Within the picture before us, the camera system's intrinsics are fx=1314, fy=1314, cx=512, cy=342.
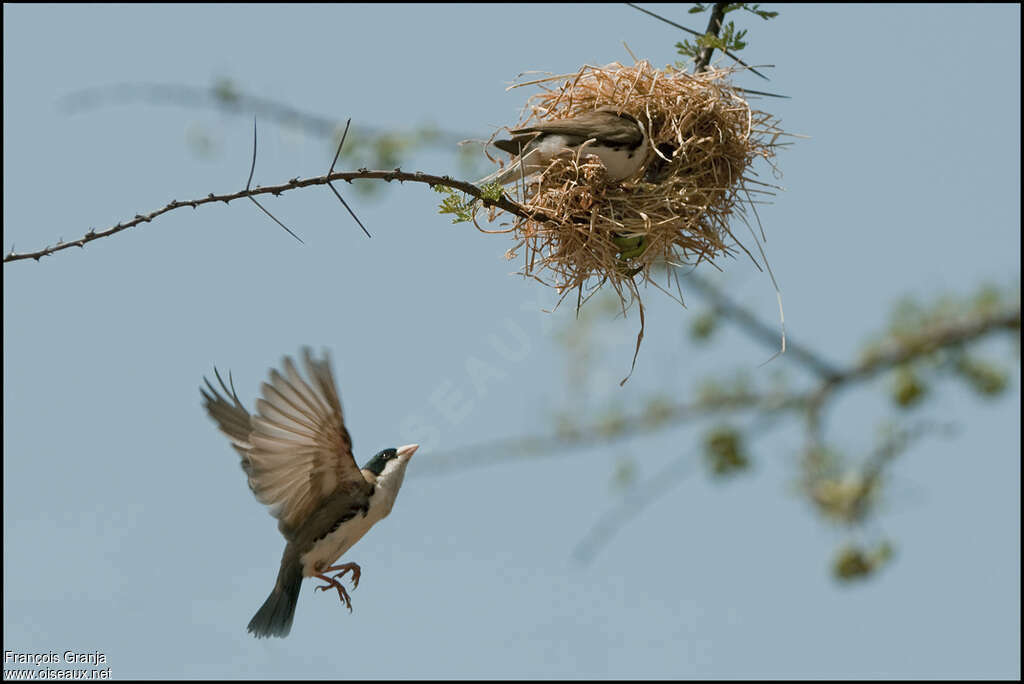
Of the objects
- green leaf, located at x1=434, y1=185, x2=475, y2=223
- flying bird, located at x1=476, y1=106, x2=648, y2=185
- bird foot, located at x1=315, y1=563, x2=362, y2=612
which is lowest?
bird foot, located at x1=315, y1=563, x2=362, y2=612

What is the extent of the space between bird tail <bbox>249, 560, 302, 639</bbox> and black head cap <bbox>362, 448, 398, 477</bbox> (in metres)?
0.43

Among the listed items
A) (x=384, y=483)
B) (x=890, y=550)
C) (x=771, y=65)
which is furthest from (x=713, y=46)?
(x=890, y=550)

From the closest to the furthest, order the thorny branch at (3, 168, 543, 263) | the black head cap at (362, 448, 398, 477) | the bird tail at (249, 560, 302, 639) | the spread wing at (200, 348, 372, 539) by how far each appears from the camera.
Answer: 1. the thorny branch at (3, 168, 543, 263)
2. the spread wing at (200, 348, 372, 539)
3. the black head cap at (362, 448, 398, 477)
4. the bird tail at (249, 560, 302, 639)

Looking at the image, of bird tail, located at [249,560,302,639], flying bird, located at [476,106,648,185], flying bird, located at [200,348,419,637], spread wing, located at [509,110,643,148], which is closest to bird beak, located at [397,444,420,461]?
flying bird, located at [200,348,419,637]

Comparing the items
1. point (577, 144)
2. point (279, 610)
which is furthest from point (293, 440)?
point (577, 144)

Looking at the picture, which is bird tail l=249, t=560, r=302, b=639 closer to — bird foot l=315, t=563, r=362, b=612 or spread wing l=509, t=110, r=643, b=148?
bird foot l=315, t=563, r=362, b=612

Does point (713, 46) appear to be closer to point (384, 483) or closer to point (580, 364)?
point (384, 483)

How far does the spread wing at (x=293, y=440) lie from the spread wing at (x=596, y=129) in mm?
1044

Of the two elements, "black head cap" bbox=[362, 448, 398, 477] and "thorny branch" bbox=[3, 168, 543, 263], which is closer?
"thorny branch" bbox=[3, 168, 543, 263]

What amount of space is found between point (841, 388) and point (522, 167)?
14.6ft

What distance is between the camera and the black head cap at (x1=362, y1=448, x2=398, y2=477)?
13.4 feet

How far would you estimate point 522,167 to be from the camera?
3994mm

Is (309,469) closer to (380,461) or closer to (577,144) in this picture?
(380,461)

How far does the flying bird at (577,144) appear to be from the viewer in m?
4.01
